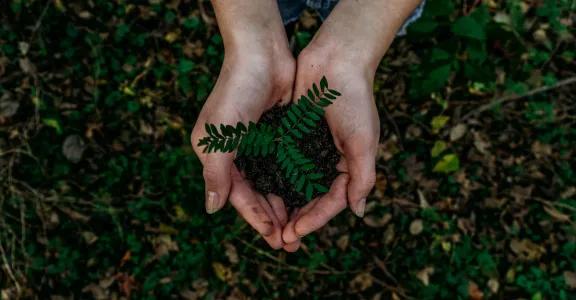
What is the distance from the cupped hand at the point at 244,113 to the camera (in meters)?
2.55

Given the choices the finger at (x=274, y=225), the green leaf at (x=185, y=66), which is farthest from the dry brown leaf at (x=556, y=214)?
the green leaf at (x=185, y=66)

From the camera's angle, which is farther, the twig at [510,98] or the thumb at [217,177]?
the twig at [510,98]

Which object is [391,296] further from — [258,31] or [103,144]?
[103,144]

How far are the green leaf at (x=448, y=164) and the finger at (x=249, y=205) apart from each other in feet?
5.75

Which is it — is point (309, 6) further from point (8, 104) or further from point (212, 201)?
point (8, 104)

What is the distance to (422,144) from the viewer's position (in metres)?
4.00

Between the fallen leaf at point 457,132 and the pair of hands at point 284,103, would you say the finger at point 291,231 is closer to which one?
the pair of hands at point 284,103

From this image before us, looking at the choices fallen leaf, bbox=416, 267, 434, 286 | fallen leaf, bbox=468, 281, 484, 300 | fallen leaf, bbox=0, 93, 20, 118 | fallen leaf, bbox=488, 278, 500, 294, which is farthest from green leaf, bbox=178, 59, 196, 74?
fallen leaf, bbox=488, 278, 500, 294

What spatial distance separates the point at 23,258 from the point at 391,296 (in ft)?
9.42

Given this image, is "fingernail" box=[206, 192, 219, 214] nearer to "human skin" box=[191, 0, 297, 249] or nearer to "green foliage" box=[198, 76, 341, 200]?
"human skin" box=[191, 0, 297, 249]

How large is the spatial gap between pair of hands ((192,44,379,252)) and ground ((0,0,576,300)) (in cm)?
108

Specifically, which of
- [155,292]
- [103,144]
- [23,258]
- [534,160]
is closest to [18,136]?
[103,144]

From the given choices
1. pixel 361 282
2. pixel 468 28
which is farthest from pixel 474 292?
pixel 468 28

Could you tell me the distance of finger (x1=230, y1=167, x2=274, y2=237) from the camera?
8.98 ft
